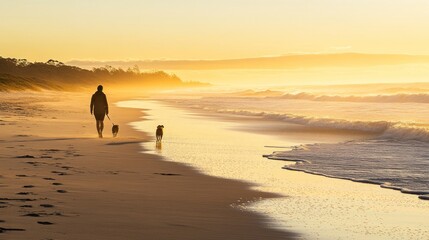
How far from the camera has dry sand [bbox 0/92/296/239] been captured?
8086 mm

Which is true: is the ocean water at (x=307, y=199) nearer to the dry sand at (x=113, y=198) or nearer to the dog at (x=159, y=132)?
the dog at (x=159, y=132)

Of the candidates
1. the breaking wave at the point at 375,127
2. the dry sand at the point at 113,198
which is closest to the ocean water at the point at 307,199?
the dry sand at the point at 113,198

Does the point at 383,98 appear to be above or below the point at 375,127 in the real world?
above

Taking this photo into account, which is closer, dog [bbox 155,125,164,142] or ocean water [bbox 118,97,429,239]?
ocean water [bbox 118,97,429,239]

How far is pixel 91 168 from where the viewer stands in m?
13.9

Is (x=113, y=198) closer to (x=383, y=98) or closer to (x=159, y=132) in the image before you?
(x=159, y=132)

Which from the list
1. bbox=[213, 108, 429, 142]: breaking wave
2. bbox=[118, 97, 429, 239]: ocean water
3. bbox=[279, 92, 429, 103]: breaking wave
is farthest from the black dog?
bbox=[279, 92, 429, 103]: breaking wave

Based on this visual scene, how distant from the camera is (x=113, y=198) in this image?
1026 cm

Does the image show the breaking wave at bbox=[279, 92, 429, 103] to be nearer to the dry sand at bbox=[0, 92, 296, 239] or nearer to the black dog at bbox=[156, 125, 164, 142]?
the black dog at bbox=[156, 125, 164, 142]

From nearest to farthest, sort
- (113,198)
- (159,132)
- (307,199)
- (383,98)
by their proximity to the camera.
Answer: (113,198) → (307,199) → (159,132) → (383,98)

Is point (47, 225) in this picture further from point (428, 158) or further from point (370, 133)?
point (370, 133)

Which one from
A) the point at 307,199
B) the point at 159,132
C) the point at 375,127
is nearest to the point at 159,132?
the point at 159,132

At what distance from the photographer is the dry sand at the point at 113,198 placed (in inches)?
318

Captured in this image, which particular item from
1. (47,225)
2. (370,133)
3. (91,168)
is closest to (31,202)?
(47,225)
